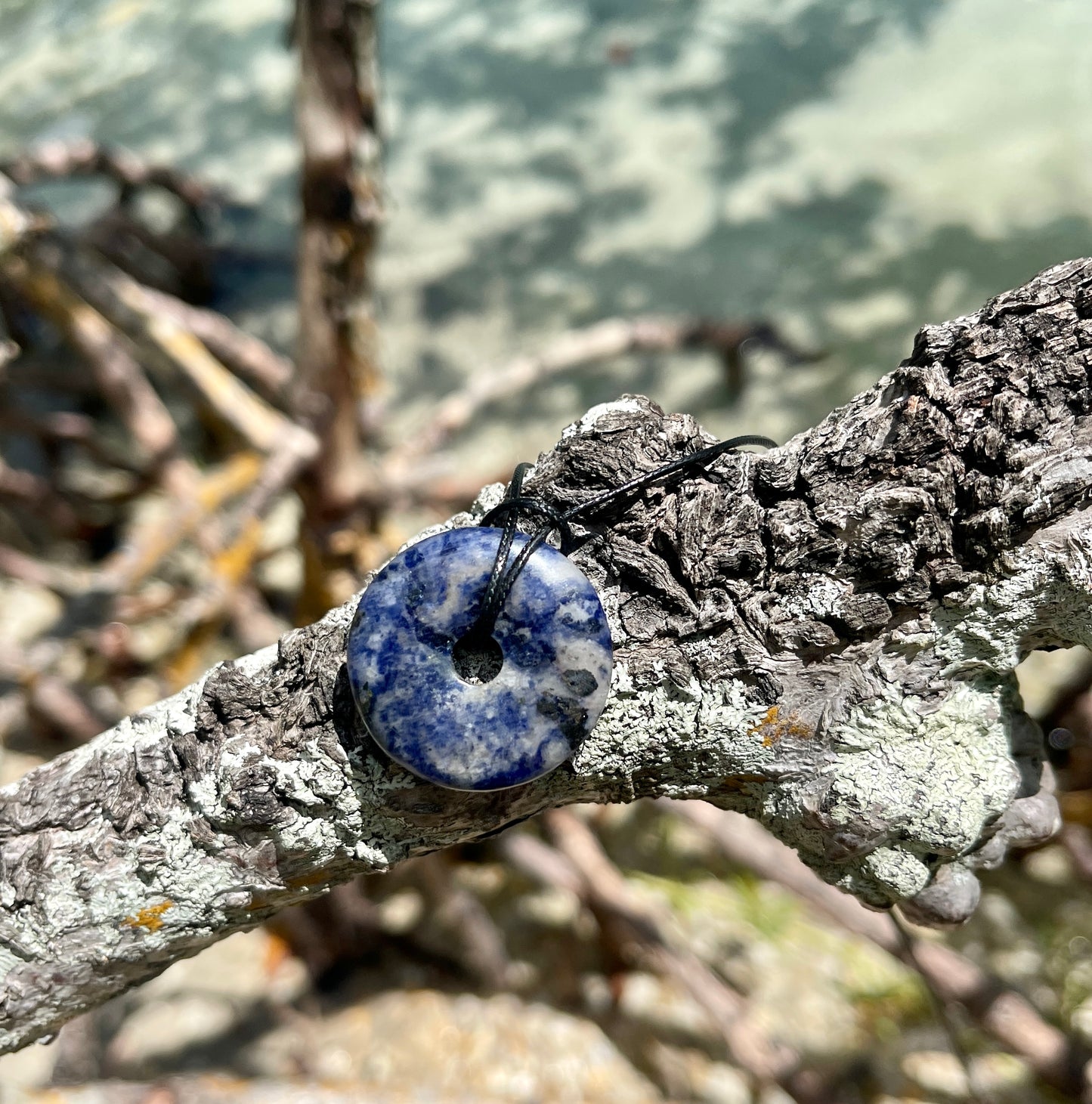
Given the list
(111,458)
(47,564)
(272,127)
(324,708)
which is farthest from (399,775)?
(272,127)

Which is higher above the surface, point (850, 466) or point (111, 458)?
point (850, 466)

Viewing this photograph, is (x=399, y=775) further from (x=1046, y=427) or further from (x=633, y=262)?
(x=633, y=262)

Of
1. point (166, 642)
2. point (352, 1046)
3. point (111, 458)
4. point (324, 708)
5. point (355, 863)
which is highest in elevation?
point (324, 708)

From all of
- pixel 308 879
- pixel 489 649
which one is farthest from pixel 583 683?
pixel 308 879

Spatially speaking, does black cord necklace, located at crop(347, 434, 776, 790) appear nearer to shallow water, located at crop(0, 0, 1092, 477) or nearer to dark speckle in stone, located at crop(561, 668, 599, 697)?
dark speckle in stone, located at crop(561, 668, 599, 697)

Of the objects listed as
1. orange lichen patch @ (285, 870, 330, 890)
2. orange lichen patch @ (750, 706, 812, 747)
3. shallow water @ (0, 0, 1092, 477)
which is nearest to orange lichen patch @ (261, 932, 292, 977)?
shallow water @ (0, 0, 1092, 477)

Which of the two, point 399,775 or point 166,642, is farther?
point 166,642

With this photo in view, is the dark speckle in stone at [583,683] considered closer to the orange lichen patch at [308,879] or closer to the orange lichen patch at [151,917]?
the orange lichen patch at [308,879]
